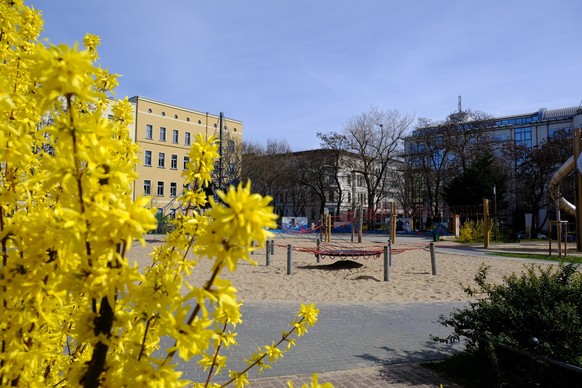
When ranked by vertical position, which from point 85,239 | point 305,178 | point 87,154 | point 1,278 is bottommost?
point 1,278

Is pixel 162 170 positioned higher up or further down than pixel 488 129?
further down

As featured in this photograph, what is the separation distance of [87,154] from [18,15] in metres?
1.40

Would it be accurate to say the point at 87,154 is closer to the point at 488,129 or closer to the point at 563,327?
the point at 563,327

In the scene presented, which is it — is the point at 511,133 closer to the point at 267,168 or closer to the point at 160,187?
the point at 267,168

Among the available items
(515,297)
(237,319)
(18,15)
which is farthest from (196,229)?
(515,297)

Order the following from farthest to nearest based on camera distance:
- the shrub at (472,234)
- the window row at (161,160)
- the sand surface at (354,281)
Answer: the window row at (161,160) → the shrub at (472,234) → the sand surface at (354,281)

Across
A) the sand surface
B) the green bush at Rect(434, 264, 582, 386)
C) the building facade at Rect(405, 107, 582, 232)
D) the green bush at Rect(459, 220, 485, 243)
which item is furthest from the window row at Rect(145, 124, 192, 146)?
the green bush at Rect(434, 264, 582, 386)

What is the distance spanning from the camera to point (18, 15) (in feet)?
6.66

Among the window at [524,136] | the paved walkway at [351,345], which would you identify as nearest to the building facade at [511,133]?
the window at [524,136]

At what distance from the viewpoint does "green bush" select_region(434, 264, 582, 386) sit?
399 centimetres

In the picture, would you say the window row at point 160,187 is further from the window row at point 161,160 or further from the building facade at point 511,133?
the building facade at point 511,133

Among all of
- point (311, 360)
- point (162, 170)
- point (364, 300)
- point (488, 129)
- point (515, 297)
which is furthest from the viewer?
point (162, 170)

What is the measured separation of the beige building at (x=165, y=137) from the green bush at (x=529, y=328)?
44719 millimetres

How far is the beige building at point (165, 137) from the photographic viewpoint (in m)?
48.8
